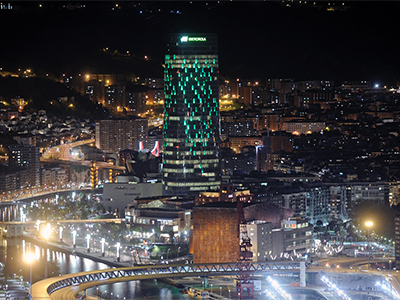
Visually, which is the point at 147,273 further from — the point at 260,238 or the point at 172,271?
the point at 260,238

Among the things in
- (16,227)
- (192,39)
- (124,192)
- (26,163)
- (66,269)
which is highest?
(192,39)

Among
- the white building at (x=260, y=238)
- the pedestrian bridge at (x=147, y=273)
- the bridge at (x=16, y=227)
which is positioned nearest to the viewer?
the pedestrian bridge at (x=147, y=273)

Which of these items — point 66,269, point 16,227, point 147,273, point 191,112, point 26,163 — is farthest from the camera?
point 26,163

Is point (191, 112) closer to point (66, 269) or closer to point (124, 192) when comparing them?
point (124, 192)

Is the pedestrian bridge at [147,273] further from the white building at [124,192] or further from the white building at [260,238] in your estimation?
the white building at [124,192]

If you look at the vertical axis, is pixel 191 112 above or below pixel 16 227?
above

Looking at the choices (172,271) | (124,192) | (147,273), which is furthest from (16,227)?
(172,271)

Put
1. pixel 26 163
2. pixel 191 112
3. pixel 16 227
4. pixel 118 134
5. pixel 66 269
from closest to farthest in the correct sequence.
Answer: pixel 66 269 < pixel 16 227 < pixel 191 112 < pixel 26 163 < pixel 118 134

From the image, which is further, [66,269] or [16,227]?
[16,227]

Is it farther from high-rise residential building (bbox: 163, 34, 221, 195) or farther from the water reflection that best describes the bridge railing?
high-rise residential building (bbox: 163, 34, 221, 195)

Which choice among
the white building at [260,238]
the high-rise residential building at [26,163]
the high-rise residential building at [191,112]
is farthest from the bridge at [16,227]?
the white building at [260,238]
